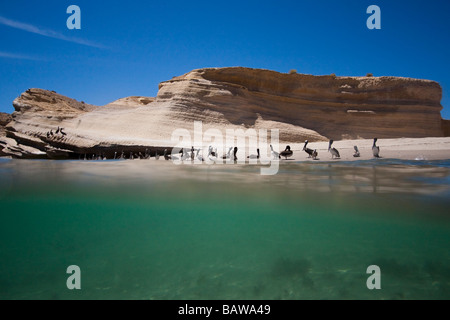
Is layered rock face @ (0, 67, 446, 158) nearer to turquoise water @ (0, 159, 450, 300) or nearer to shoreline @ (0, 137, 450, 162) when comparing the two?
shoreline @ (0, 137, 450, 162)

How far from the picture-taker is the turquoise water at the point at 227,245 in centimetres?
228

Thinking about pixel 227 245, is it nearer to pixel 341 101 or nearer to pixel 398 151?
pixel 398 151

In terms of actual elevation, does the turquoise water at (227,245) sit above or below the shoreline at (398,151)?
below

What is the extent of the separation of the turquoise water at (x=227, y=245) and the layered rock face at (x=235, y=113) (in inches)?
687

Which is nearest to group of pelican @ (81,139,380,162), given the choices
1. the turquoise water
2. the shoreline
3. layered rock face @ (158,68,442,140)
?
the shoreline

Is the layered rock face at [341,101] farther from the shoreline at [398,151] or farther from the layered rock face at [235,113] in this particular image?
the shoreline at [398,151]

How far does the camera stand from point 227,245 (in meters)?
3.17

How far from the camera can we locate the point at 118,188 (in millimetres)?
7043

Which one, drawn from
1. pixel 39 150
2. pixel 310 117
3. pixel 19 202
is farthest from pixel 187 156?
pixel 310 117

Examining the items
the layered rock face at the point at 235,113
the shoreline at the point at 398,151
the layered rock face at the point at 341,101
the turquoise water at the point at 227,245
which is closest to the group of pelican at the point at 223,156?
the shoreline at the point at 398,151

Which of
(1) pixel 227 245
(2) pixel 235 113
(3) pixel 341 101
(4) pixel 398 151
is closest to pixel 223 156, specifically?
(4) pixel 398 151

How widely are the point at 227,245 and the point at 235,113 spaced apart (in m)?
27.4

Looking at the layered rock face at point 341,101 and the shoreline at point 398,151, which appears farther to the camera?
the layered rock face at point 341,101
